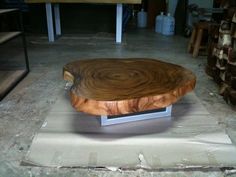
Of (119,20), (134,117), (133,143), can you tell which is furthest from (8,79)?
(119,20)

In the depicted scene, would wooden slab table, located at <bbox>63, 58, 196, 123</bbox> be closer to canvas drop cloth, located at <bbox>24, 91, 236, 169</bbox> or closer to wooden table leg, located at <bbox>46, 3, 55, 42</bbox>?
canvas drop cloth, located at <bbox>24, 91, 236, 169</bbox>

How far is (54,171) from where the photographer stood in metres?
1.23

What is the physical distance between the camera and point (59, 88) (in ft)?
7.36

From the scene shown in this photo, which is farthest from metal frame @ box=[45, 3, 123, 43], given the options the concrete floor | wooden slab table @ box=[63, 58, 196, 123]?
wooden slab table @ box=[63, 58, 196, 123]

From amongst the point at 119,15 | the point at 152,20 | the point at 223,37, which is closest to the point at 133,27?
the point at 152,20

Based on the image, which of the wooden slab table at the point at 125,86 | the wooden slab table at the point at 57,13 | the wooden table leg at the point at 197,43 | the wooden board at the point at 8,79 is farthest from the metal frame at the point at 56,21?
the wooden slab table at the point at 125,86

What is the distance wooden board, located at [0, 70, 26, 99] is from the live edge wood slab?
725mm

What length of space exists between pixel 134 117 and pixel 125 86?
0.80ft

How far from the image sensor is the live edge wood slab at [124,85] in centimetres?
125

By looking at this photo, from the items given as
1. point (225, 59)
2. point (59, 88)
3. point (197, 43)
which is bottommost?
point (59, 88)

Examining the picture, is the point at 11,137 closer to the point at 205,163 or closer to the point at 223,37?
the point at 205,163

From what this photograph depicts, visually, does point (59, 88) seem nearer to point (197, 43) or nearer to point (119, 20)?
A: point (197, 43)

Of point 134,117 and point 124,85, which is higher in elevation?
point 124,85

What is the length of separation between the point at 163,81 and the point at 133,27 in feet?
13.8
